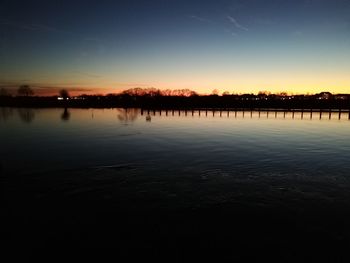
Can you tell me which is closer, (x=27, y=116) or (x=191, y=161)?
(x=191, y=161)

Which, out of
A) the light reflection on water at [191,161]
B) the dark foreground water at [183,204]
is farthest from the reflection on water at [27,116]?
the dark foreground water at [183,204]

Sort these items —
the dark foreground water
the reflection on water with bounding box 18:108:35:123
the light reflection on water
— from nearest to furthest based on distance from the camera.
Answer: the dark foreground water → the light reflection on water → the reflection on water with bounding box 18:108:35:123

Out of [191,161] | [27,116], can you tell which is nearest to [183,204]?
[191,161]

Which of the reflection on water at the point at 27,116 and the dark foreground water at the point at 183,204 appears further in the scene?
the reflection on water at the point at 27,116

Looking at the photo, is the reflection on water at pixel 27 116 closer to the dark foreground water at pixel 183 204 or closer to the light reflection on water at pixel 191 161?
the light reflection on water at pixel 191 161

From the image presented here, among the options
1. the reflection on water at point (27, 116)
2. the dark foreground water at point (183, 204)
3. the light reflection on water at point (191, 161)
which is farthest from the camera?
the reflection on water at point (27, 116)

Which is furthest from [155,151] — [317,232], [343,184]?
[317,232]

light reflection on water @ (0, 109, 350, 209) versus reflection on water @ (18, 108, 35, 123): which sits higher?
reflection on water @ (18, 108, 35, 123)

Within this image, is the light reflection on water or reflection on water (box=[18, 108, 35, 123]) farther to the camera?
reflection on water (box=[18, 108, 35, 123])

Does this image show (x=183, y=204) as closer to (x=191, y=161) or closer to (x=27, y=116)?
(x=191, y=161)

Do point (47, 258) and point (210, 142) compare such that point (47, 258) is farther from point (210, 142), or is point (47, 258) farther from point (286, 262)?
point (210, 142)

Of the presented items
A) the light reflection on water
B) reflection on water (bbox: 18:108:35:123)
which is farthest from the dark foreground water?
reflection on water (bbox: 18:108:35:123)

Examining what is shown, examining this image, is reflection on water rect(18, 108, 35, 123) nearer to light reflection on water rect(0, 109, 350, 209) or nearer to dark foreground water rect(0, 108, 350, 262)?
light reflection on water rect(0, 109, 350, 209)

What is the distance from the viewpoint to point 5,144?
2294 cm
